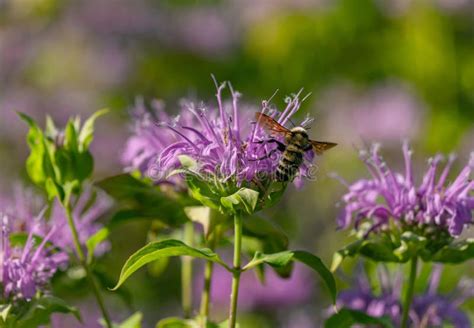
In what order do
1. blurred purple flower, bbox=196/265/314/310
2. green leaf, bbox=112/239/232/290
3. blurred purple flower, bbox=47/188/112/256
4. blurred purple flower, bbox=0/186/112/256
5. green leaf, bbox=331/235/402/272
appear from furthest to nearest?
blurred purple flower, bbox=196/265/314/310, blurred purple flower, bbox=47/188/112/256, blurred purple flower, bbox=0/186/112/256, green leaf, bbox=331/235/402/272, green leaf, bbox=112/239/232/290

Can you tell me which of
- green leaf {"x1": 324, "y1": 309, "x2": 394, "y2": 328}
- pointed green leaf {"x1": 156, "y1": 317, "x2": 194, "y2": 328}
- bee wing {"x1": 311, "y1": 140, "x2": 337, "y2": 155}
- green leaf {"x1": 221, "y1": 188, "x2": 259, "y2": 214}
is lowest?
pointed green leaf {"x1": 156, "y1": 317, "x2": 194, "y2": 328}

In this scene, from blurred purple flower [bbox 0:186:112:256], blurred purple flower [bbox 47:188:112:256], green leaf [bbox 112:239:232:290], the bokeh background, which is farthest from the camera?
the bokeh background

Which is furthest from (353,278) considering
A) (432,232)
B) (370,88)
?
(370,88)

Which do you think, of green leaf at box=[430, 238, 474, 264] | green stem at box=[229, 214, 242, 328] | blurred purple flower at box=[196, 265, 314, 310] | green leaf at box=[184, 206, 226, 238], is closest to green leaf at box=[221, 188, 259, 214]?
green stem at box=[229, 214, 242, 328]

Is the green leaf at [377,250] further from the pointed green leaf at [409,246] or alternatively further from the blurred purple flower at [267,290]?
the blurred purple flower at [267,290]

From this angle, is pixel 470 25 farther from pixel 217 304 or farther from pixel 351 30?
pixel 217 304

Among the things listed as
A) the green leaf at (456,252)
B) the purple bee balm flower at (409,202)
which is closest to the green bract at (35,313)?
the purple bee balm flower at (409,202)

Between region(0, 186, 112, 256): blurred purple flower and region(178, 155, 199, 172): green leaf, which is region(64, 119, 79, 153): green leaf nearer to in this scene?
region(0, 186, 112, 256): blurred purple flower
